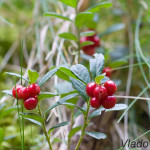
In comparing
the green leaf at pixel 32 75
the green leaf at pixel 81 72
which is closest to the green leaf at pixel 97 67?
the green leaf at pixel 81 72

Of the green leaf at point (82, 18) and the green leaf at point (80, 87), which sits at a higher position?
the green leaf at point (82, 18)

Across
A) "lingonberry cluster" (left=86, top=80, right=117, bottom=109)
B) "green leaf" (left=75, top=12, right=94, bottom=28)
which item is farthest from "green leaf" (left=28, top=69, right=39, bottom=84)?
"green leaf" (left=75, top=12, right=94, bottom=28)

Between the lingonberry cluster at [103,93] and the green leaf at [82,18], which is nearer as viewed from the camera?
the lingonberry cluster at [103,93]

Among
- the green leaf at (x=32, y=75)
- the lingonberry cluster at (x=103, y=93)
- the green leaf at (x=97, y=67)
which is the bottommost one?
the lingonberry cluster at (x=103, y=93)

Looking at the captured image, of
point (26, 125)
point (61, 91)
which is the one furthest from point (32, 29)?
point (61, 91)

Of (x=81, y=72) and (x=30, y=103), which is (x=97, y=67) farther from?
(x=30, y=103)

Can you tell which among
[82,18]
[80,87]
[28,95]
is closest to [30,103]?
[28,95]

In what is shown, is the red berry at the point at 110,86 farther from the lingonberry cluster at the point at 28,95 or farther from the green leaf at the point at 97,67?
the lingonberry cluster at the point at 28,95

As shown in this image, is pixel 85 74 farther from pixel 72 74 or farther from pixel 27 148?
pixel 27 148
